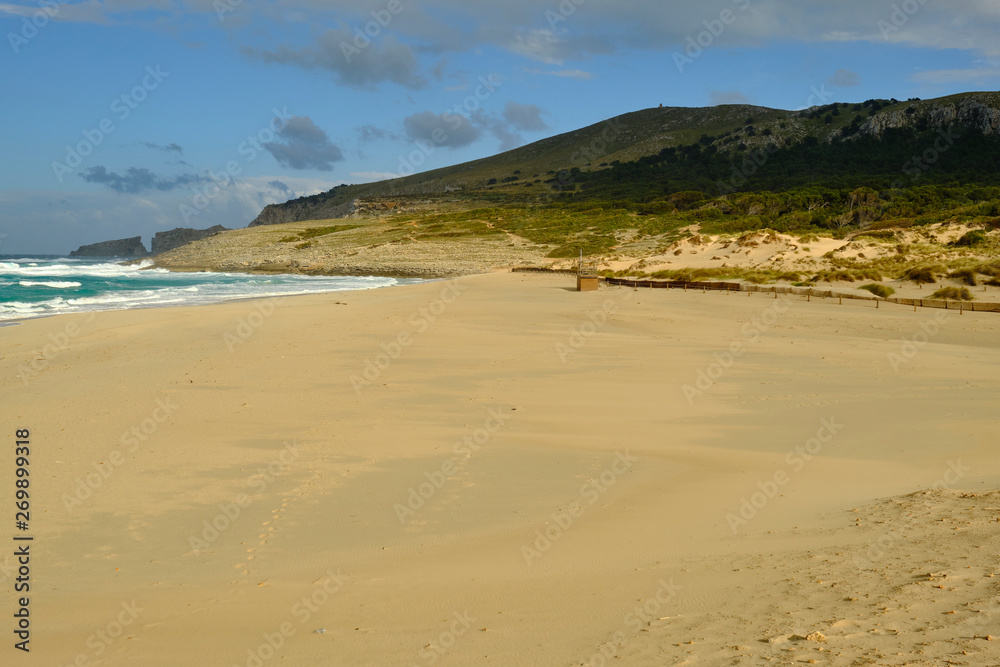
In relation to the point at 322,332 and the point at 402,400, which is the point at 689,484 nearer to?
the point at 402,400

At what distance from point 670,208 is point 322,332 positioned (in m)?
49.7

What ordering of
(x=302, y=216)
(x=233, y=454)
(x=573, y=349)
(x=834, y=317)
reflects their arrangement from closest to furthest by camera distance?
(x=233, y=454)
(x=573, y=349)
(x=834, y=317)
(x=302, y=216)

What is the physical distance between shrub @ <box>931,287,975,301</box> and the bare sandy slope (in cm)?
866

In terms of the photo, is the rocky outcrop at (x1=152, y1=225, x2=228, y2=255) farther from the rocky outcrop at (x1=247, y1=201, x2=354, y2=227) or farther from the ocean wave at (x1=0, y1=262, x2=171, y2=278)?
the ocean wave at (x1=0, y1=262, x2=171, y2=278)

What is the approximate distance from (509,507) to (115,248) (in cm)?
18294

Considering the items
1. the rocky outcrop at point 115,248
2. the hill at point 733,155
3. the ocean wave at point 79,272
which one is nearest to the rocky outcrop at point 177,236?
the rocky outcrop at point 115,248

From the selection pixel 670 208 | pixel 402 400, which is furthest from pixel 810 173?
pixel 402 400

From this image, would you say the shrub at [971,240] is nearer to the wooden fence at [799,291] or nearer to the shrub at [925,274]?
the shrub at [925,274]

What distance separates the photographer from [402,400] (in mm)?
10367

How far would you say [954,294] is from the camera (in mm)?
21562

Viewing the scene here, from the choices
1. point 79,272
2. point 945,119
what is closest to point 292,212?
point 79,272

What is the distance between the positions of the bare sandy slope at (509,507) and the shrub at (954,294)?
8.66 metres

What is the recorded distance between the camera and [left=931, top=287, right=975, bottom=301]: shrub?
2136 cm

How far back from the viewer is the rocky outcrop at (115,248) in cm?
16012
